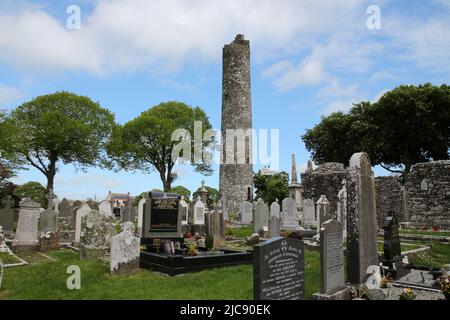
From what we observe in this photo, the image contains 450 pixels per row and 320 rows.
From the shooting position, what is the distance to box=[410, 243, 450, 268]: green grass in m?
9.04

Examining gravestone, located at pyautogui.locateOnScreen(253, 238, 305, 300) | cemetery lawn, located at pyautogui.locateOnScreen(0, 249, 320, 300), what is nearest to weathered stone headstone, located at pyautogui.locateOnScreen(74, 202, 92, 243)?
cemetery lawn, located at pyautogui.locateOnScreen(0, 249, 320, 300)

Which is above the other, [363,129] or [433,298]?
[363,129]

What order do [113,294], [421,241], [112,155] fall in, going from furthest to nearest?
[112,155]
[421,241]
[113,294]

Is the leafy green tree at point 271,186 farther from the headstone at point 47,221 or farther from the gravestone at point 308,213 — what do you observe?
the headstone at point 47,221

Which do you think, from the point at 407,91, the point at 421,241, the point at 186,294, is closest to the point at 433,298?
the point at 186,294

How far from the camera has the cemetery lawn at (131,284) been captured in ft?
19.3

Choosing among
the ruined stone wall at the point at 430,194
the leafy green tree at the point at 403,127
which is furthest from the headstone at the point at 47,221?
the leafy green tree at the point at 403,127

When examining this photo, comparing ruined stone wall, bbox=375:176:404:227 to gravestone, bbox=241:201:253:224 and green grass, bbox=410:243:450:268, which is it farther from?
green grass, bbox=410:243:450:268

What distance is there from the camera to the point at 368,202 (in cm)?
689

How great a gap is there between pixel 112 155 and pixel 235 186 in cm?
1363

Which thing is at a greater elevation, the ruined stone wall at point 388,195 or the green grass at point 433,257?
the ruined stone wall at point 388,195

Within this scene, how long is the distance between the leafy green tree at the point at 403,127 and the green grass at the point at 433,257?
1843 cm
